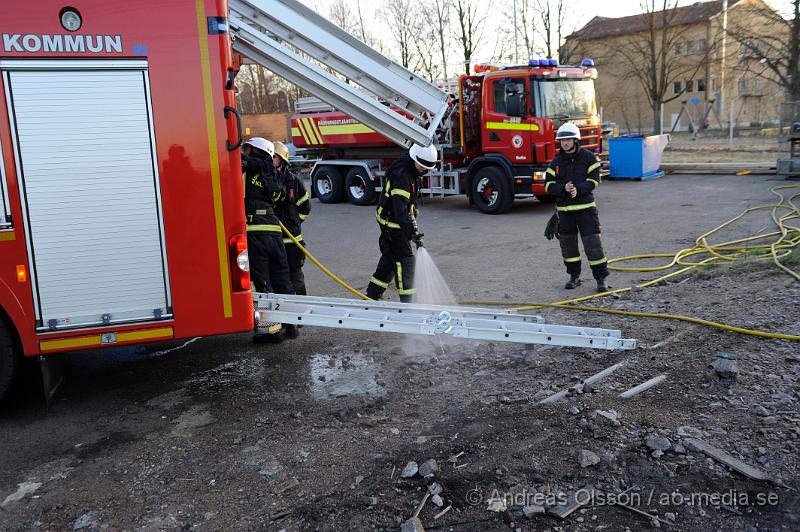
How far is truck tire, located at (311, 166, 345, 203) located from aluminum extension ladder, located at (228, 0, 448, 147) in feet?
38.5

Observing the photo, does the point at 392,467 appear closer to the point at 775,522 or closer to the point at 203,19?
the point at 775,522

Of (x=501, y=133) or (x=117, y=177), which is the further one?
(x=501, y=133)

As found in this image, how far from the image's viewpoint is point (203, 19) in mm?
4195

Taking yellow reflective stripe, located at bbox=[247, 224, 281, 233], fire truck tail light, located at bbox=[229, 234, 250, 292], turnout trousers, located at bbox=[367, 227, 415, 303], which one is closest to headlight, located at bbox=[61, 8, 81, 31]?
fire truck tail light, located at bbox=[229, 234, 250, 292]

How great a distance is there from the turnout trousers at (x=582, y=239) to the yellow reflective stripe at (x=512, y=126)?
583 centimetres

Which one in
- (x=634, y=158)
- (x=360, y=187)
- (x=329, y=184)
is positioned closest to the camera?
(x=360, y=187)

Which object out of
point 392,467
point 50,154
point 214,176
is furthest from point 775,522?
point 50,154

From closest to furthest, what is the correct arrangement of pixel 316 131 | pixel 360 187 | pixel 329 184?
A: pixel 360 187 < pixel 316 131 < pixel 329 184

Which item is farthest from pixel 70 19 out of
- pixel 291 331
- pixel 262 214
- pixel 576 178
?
pixel 576 178

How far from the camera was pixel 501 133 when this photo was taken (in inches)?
535

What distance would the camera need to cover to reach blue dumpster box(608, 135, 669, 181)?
17828 mm

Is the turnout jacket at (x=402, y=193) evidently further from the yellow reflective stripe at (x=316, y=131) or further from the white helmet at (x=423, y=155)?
the yellow reflective stripe at (x=316, y=131)

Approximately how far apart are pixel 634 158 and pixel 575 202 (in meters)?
11.4

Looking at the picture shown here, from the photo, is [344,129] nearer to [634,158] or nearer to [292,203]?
[634,158]
